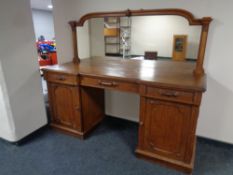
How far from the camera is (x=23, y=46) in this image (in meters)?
1.84

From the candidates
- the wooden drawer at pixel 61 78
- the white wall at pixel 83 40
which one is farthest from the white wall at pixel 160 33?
the wooden drawer at pixel 61 78

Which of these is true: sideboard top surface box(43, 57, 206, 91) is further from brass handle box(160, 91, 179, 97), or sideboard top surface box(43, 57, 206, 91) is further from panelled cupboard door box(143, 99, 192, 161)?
panelled cupboard door box(143, 99, 192, 161)

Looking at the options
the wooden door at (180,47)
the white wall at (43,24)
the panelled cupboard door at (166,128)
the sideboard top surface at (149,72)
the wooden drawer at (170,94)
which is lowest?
the panelled cupboard door at (166,128)

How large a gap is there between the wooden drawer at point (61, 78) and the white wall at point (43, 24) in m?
7.03

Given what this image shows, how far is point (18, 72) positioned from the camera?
1829 millimetres

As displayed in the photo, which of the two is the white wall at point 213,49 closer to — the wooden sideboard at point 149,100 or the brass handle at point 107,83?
the wooden sideboard at point 149,100

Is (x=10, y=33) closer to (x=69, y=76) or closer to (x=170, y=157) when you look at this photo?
(x=69, y=76)

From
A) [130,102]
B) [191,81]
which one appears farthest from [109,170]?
[191,81]

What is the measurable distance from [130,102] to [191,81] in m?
1.01

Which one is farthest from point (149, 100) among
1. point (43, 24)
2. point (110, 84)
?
point (43, 24)

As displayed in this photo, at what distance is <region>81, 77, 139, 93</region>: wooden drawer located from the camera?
1.57 metres

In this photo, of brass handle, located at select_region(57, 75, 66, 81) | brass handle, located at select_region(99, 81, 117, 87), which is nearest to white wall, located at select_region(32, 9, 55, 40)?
brass handle, located at select_region(57, 75, 66, 81)

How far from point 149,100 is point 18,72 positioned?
1.40m

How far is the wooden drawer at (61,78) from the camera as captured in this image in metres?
1.82
